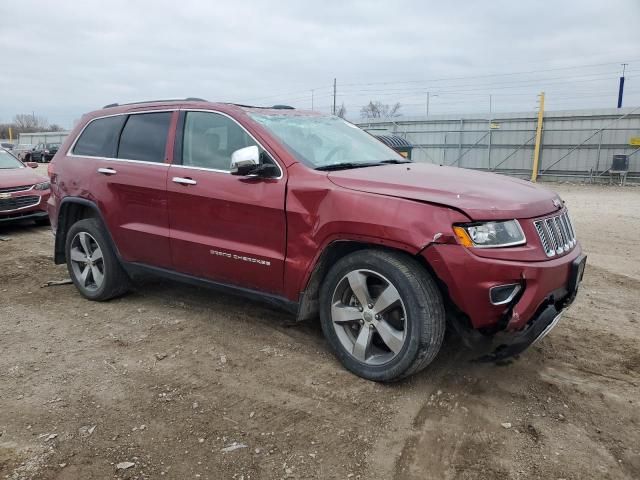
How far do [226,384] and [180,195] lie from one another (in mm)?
1543

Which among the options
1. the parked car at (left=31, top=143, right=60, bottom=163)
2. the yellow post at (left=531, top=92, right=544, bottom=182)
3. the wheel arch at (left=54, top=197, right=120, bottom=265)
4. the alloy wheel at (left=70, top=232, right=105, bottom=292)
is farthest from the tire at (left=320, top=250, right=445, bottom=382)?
the parked car at (left=31, top=143, right=60, bottom=163)

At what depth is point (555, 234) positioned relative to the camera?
3182 mm

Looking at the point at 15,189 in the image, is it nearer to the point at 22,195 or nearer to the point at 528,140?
the point at 22,195

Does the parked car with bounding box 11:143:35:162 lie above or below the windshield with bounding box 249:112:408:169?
below

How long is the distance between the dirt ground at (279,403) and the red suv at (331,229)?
34cm

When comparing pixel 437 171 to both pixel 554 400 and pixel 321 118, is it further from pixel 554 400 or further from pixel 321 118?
pixel 554 400

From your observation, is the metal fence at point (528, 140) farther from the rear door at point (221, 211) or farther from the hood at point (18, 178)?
the rear door at point (221, 211)

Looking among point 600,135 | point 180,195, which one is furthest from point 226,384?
point 600,135

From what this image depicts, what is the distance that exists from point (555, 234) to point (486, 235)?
59 centimetres

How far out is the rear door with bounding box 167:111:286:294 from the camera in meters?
3.59

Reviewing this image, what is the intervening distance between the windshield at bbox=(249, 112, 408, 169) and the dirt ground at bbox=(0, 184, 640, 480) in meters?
1.39

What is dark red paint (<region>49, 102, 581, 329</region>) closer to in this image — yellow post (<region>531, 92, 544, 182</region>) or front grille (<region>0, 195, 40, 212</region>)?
front grille (<region>0, 195, 40, 212</region>)

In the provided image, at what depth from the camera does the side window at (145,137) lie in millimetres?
4331

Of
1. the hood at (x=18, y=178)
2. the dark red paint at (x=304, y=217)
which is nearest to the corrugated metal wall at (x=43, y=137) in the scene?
the hood at (x=18, y=178)
